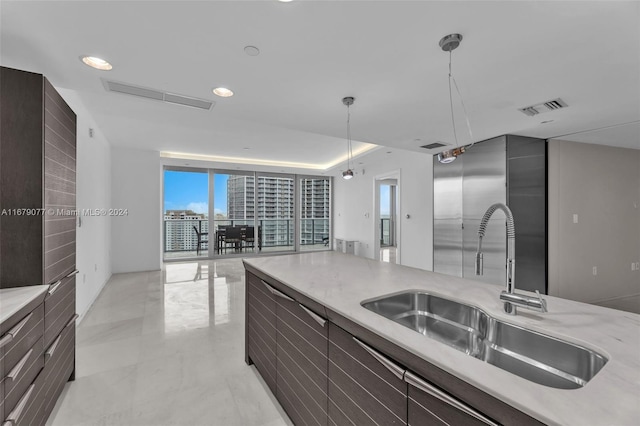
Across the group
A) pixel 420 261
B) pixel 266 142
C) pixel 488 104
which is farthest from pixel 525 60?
pixel 266 142

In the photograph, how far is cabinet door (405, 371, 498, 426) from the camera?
0.73 meters

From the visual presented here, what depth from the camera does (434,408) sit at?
821mm

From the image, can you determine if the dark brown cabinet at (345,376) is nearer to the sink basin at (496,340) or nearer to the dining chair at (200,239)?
the sink basin at (496,340)

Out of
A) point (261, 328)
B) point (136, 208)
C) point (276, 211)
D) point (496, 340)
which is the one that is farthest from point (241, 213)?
point (496, 340)

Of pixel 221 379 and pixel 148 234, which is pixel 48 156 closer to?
pixel 221 379

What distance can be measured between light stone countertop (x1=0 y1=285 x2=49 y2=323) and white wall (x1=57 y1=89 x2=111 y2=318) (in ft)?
6.49

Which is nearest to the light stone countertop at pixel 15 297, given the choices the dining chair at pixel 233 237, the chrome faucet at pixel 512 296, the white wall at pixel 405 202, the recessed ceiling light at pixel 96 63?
the recessed ceiling light at pixel 96 63

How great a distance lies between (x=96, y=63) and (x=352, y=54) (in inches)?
73.7

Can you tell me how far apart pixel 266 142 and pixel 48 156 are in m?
4.07

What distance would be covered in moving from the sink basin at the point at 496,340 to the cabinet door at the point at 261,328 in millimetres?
870

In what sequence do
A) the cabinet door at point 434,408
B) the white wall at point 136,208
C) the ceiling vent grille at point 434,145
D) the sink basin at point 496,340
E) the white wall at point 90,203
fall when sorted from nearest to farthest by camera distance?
1. the cabinet door at point 434,408
2. the sink basin at point 496,340
3. the white wall at point 90,203
4. the ceiling vent grille at point 434,145
5. the white wall at point 136,208

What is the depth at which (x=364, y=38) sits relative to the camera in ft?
5.62

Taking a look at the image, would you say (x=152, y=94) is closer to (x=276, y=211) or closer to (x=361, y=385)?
(x=361, y=385)

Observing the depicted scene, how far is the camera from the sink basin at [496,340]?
92 centimetres
